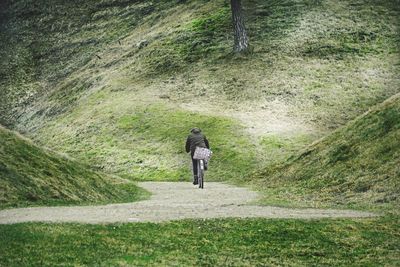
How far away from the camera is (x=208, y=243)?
12.5 metres

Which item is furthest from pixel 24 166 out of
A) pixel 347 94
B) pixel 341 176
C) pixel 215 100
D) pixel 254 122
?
pixel 347 94

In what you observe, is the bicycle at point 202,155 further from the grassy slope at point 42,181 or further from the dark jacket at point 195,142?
the grassy slope at point 42,181

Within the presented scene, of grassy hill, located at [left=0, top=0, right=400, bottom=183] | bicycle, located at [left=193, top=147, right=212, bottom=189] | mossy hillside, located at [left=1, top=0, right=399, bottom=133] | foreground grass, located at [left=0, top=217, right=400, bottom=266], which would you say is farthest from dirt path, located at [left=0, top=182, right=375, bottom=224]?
mossy hillside, located at [left=1, top=0, right=399, bottom=133]

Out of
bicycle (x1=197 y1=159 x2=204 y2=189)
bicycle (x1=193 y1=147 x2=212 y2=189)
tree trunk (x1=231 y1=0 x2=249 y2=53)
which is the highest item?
bicycle (x1=193 y1=147 x2=212 y2=189)

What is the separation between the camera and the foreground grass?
11086mm

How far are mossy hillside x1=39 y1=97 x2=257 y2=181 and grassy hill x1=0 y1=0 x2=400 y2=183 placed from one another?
0.38ft

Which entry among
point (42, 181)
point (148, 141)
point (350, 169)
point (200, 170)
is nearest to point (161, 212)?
point (42, 181)

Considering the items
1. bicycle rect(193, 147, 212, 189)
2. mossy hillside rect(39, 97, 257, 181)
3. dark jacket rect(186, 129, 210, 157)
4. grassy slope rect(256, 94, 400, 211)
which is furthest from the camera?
mossy hillside rect(39, 97, 257, 181)

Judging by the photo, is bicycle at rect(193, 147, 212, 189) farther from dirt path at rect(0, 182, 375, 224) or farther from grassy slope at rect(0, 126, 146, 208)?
dirt path at rect(0, 182, 375, 224)

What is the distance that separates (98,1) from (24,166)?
220ft

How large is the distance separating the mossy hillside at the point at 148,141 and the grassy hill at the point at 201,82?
12cm

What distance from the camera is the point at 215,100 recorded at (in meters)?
44.5

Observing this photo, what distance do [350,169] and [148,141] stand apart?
18789mm

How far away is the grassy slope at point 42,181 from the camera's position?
1805cm
